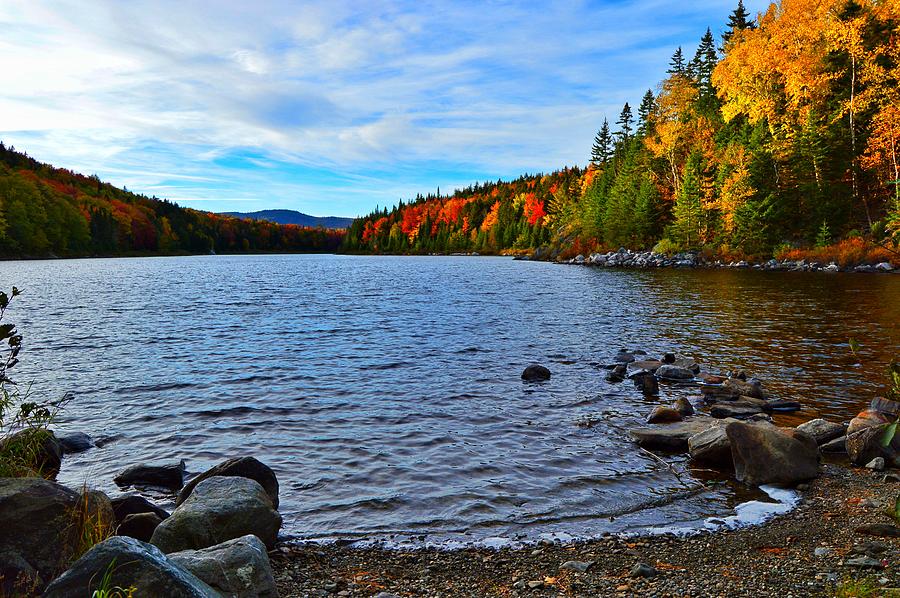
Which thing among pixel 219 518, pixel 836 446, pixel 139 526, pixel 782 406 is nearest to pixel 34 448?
pixel 139 526

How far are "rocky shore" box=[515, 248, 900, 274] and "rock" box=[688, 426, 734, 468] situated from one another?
1964 inches

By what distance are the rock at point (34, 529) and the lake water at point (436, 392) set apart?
128 inches

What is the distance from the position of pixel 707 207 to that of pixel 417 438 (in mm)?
62339

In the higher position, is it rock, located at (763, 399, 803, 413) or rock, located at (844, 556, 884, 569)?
rock, located at (844, 556, 884, 569)

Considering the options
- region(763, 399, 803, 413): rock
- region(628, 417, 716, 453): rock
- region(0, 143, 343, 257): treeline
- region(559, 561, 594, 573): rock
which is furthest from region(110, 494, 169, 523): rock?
region(0, 143, 343, 257): treeline

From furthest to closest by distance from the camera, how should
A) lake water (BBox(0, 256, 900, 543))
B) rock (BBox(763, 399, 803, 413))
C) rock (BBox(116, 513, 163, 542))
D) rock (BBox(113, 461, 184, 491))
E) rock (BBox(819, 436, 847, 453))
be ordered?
rock (BBox(763, 399, 803, 413))
rock (BBox(819, 436, 847, 453))
rock (BBox(113, 461, 184, 491))
lake water (BBox(0, 256, 900, 543))
rock (BBox(116, 513, 163, 542))

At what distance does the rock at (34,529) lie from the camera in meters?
5.71

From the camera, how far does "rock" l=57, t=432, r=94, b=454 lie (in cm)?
1220

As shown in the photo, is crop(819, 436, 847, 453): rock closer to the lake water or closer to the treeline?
Result: the lake water

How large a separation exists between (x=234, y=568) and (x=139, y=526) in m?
3.03

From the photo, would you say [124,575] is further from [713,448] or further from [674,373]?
[674,373]

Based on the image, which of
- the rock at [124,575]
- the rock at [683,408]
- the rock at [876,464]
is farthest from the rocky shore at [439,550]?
the rock at [683,408]

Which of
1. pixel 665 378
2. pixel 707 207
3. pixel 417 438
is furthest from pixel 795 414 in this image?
pixel 707 207

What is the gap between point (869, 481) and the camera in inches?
383
